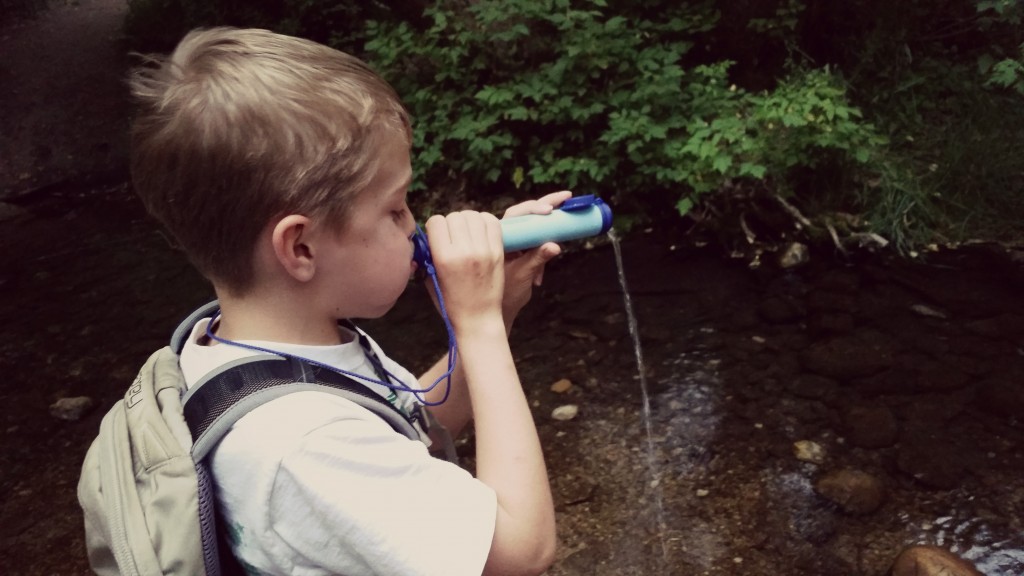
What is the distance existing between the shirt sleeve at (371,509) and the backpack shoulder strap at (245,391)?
0.08 meters

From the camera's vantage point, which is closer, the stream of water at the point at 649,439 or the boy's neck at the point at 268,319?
the boy's neck at the point at 268,319

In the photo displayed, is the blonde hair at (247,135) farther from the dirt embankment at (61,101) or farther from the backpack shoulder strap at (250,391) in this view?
the dirt embankment at (61,101)

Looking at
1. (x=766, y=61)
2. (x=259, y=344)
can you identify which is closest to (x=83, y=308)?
(x=259, y=344)

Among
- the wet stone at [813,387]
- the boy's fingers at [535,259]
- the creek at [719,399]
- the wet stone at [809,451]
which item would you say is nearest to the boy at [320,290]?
the boy's fingers at [535,259]

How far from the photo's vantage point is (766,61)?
17.7 feet

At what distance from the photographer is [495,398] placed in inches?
49.3

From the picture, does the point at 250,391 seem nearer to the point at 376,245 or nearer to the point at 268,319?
the point at 268,319

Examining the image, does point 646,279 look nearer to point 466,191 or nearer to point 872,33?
point 466,191

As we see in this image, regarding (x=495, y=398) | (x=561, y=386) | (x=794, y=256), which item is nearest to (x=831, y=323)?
(x=794, y=256)

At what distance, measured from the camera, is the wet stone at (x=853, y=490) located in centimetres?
281

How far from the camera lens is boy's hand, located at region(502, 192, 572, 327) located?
1.45 metres

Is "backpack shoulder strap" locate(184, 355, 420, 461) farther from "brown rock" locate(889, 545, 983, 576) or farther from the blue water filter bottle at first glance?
"brown rock" locate(889, 545, 983, 576)

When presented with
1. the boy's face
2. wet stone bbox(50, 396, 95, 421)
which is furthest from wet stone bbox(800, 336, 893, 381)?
wet stone bbox(50, 396, 95, 421)

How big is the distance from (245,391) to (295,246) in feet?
0.77
